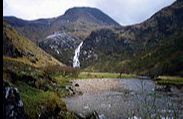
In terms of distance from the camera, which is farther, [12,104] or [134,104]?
[134,104]

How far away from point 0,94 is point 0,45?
0.43 metres

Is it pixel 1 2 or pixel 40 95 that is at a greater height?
pixel 1 2

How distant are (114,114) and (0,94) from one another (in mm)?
51674

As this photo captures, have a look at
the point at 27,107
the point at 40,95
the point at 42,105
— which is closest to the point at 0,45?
the point at 27,107

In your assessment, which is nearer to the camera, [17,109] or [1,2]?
[1,2]

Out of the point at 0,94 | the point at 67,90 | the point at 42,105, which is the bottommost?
the point at 67,90

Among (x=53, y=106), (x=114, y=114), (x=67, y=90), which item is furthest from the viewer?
(x=67, y=90)

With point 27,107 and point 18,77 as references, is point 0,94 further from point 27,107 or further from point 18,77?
point 18,77

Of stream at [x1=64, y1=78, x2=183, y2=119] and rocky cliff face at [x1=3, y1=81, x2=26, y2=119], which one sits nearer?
stream at [x1=64, y1=78, x2=183, y2=119]

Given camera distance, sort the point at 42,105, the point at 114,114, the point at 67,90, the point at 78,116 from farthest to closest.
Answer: the point at 67,90, the point at 114,114, the point at 78,116, the point at 42,105

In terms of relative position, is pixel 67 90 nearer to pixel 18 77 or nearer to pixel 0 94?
pixel 18 77

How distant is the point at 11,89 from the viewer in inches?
774

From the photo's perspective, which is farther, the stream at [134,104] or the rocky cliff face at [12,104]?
the rocky cliff face at [12,104]

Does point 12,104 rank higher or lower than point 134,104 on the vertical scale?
higher
